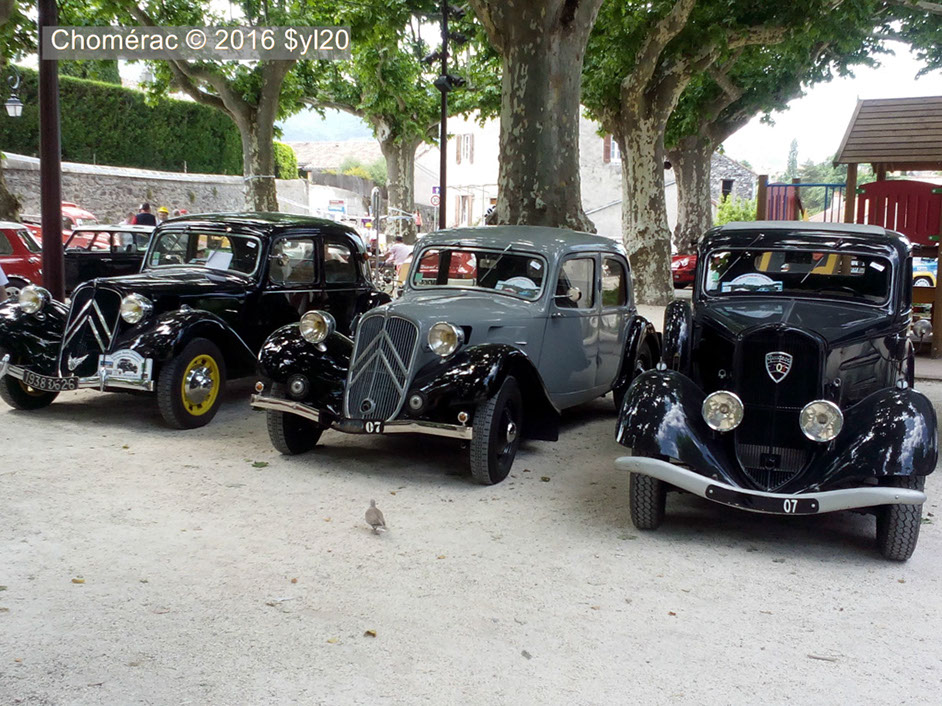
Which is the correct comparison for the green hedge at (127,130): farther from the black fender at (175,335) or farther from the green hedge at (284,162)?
the black fender at (175,335)

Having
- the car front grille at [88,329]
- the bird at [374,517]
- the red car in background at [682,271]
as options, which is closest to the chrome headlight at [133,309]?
the car front grille at [88,329]

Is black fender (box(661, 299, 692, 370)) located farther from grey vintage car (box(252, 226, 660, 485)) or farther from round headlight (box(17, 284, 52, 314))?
round headlight (box(17, 284, 52, 314))

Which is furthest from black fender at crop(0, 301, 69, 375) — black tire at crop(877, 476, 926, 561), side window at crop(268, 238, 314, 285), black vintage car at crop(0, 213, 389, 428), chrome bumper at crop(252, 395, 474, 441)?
black tire at crop(877, 476, 926, 561)

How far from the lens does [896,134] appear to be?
→ 12.8m

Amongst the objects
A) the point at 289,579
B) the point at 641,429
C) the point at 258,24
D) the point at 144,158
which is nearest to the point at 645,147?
the point at 258,24

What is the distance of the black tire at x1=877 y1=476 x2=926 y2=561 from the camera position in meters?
4.95

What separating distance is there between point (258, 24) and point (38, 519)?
18191 millimetres

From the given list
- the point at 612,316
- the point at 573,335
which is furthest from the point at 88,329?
the point at 612,316

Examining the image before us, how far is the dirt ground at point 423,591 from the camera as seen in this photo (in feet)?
12.0

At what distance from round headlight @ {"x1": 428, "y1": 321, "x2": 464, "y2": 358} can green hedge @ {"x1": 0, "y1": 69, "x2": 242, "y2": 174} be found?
23757 mm

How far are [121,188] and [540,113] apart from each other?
22.3 m

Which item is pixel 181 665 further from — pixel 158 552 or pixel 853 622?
pixel 853 622

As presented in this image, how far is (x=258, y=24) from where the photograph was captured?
21.4 metres

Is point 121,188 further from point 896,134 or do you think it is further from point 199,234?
point 896,134
